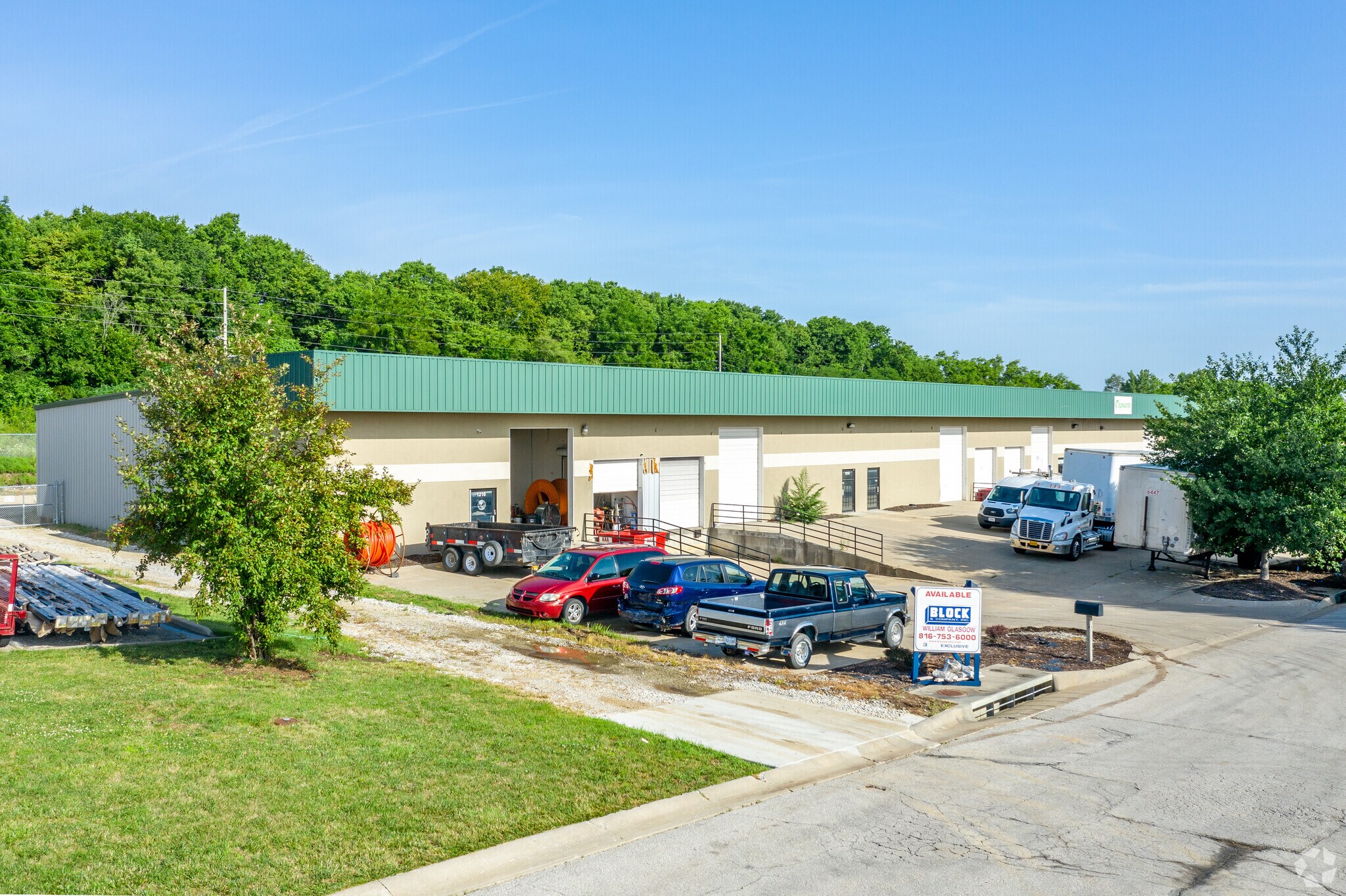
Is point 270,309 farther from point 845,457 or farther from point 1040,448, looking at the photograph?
point 1040,448

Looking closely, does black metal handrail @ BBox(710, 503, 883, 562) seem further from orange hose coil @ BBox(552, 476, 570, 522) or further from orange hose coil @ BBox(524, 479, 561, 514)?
orange hose coil @ BBox(524, 479, 561, 514)

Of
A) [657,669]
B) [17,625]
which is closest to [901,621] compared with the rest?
[657,669]

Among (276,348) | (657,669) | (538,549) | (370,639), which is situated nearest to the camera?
(657,669)

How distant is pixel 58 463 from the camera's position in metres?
39.1

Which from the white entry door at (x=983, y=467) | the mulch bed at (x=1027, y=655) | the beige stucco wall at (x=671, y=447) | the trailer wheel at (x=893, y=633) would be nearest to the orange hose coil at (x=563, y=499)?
the beige stucco wall at (x=671, y=447)

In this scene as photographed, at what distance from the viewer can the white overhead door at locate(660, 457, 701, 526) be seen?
3962 centimetres

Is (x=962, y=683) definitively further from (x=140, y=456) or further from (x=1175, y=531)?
(x=1175, y=531)

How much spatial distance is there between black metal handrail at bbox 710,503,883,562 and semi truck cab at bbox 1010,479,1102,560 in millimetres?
5084

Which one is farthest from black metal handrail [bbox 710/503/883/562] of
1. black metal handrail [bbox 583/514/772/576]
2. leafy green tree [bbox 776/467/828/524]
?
black metal handrail [bbox 583/514/772/576]

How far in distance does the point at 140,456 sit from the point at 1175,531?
29146 millimetres

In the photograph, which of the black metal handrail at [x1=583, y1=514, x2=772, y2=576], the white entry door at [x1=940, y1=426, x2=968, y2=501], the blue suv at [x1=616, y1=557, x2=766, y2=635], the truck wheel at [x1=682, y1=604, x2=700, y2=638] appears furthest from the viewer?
the white entry door at [x1=940, y1=426, x2=968, y2=501]

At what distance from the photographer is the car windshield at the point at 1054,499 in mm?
35812

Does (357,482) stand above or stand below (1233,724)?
above

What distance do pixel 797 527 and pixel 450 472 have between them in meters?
15.3
